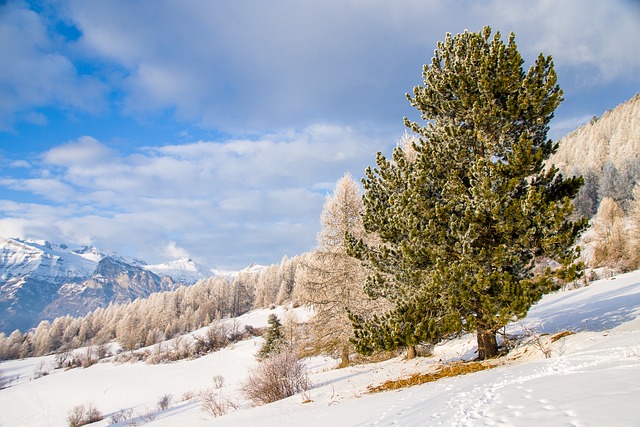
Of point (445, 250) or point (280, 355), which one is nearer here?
point (445, 250)

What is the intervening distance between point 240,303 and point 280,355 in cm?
11090

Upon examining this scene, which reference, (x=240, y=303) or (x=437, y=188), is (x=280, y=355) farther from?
(x=240, y=303)

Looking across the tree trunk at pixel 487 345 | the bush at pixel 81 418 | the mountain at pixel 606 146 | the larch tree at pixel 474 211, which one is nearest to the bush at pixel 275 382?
the larch tree at pixel 474 211

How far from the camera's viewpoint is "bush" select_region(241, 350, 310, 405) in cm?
1269

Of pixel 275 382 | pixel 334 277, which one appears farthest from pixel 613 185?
pixel 275 382

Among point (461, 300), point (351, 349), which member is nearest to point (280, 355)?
point (351, 349)

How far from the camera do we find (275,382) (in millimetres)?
12742

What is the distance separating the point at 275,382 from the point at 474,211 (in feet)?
31.5

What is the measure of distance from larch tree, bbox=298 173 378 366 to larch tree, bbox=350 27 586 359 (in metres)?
8.44

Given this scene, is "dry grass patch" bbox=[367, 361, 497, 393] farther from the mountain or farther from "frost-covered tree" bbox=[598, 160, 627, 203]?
"frost-covered tree" bbox=[598, 160, 627, 203]

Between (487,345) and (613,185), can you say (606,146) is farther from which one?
(487,345)

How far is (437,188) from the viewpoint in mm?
8945

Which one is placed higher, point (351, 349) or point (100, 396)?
point (351, 349)

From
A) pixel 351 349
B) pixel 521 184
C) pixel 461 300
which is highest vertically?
pixel 521 184
